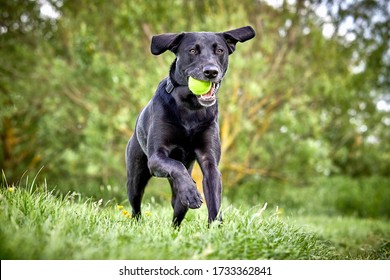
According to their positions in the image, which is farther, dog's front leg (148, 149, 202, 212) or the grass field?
dog's front leg (148, 149, 202, 212)

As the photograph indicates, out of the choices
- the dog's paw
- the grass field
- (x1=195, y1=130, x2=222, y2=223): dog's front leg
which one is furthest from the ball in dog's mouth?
the grass field

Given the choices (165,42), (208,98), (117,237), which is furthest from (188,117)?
(117,237)

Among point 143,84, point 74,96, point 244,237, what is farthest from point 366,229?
point 74,96

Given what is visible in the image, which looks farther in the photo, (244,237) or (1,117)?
(1,117)

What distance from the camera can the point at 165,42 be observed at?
186 inches

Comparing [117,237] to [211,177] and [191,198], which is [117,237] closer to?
[191,198]

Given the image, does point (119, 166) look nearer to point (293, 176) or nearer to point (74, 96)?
point (74, 96)

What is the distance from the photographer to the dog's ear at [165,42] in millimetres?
4715

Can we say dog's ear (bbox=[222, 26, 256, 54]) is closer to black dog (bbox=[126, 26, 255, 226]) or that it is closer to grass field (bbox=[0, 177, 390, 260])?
black dog (bbox=[126, 26, 255, 226])

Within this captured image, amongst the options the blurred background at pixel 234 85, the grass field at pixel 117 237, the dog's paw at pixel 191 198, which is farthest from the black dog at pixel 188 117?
the blurred background at pixel 234 85

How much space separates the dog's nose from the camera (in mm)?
4301

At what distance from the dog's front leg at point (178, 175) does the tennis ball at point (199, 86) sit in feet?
1.83

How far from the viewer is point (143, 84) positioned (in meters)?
10.3

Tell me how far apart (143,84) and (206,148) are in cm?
609
